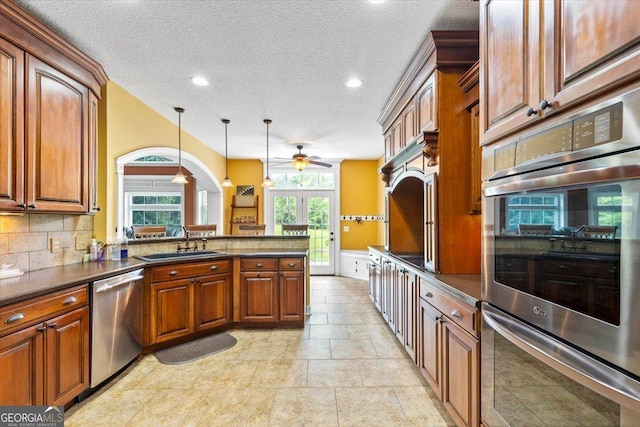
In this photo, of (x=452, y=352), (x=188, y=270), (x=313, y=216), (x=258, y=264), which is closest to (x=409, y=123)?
(x=452, y=352)

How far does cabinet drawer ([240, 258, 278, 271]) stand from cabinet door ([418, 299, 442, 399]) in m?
1.83

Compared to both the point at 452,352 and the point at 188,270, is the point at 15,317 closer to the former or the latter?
the point at 188,270

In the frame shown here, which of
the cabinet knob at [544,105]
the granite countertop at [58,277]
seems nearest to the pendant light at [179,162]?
the granite countertop at [58,277]

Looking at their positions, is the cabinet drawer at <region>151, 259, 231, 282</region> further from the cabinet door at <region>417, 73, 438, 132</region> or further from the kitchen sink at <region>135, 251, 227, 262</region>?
the cabinet door at <region>417, 73, 438, 132</region>

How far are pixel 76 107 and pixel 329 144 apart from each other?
152 inches

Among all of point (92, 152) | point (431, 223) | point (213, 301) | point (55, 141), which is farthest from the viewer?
point (213, 301)

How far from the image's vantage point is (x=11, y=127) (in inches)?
75.6

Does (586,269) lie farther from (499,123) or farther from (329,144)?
(329,144)

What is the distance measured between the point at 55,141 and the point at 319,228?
508cm

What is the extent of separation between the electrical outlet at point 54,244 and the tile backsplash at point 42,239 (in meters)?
0.01

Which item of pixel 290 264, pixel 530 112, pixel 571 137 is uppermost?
pixel 530 112

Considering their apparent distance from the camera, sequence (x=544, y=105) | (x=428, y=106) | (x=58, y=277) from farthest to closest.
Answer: (x=428, y=106) → (x=58, y=277) → (x=544, y=105)

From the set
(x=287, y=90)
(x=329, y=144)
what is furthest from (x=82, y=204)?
(x=329, y=144)

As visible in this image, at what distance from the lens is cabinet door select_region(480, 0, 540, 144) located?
115cm
